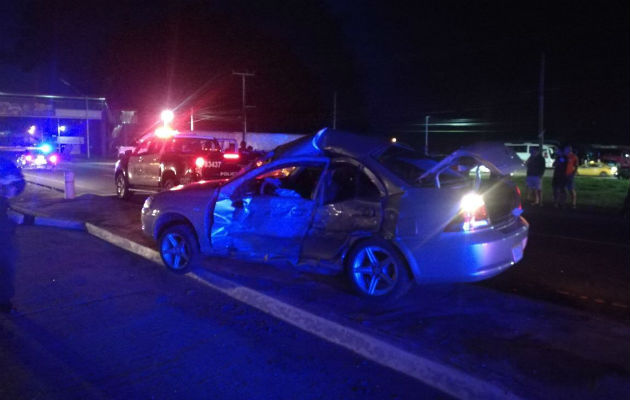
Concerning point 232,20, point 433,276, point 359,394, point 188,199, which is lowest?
point 359,394

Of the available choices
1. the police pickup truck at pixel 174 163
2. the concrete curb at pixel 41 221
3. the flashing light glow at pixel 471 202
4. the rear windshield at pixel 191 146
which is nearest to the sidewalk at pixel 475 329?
the flashing light glow at pixel 471 202

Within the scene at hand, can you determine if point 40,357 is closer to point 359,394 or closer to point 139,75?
point 359,394

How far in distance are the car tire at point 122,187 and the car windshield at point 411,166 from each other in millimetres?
10278

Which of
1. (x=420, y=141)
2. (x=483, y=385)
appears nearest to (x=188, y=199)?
(x=483, y=385)

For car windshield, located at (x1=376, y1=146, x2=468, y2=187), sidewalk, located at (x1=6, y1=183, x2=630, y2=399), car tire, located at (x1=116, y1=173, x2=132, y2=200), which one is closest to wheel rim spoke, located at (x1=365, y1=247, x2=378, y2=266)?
sidewalk, located at (x1=6, y1=183, x2=630, y2=399)

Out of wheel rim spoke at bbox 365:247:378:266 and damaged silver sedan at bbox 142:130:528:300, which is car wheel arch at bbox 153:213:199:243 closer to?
damaged silver sedan at bbox 142:130:528:300

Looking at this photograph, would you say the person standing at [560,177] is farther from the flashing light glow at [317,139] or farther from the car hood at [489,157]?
the flashing light glow at [317,139]

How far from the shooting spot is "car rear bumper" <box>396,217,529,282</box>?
5.17 meters

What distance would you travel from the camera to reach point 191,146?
1434cm

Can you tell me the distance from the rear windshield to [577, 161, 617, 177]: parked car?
27957 mm

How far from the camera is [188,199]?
6.81m

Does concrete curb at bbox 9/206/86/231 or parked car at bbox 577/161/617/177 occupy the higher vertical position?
parked car at bbox 577/161/617/177

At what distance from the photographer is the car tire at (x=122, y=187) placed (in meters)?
14.7

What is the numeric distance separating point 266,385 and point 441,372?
1.28m
